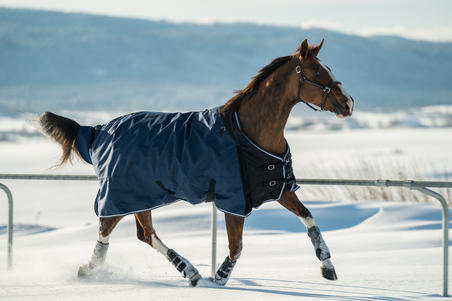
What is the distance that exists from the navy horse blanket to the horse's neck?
3.5 inches

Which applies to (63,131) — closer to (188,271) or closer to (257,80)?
(188,271)

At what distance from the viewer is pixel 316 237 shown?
4594 mm

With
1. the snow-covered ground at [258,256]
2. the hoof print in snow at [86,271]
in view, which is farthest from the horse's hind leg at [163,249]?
the hoof print in snow at [86,271]

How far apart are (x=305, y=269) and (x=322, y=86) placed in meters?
1.65

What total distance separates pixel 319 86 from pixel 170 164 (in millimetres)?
1134

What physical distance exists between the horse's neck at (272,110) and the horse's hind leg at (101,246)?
1.27 m

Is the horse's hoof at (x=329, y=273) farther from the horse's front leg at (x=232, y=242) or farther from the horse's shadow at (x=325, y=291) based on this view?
the horse's front leg at (x=232, y=242)

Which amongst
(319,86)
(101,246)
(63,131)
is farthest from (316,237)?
(63,131)

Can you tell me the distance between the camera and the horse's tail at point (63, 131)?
531 cm

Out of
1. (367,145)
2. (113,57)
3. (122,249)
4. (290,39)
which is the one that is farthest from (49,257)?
(290,39)

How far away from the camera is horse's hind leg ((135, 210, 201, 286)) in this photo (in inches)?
188

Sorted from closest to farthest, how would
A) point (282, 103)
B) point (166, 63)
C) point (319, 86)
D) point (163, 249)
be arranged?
point (319, 86) → point (282, 103) → point (163, 249) → point (166, 63)

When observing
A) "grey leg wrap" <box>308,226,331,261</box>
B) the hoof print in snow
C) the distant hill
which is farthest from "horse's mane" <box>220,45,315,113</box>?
the distant hill

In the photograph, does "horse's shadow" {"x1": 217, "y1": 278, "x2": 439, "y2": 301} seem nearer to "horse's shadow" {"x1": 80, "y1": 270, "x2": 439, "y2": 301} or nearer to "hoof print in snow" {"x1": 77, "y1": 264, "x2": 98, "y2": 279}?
"horse's shadow" {"x1": 80, "y1": 270, "x2": 439, "y2": 301}
